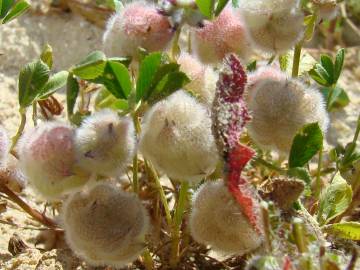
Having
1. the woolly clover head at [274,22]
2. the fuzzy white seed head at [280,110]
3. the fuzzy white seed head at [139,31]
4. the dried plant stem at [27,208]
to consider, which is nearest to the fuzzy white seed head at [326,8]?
the woolly clover head at [274,22]

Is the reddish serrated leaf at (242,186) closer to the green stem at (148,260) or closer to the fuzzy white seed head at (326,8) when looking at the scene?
the green stem at (148,260)

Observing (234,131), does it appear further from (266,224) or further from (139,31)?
(139,31)

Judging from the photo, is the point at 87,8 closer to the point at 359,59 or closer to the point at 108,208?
the point at 359,59

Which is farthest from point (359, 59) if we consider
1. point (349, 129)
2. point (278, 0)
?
point (278, 0)

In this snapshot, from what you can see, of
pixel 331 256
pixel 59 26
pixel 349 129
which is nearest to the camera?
pixel 331 256

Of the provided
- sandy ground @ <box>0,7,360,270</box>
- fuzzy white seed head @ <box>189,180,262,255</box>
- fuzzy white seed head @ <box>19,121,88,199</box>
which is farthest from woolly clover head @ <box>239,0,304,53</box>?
sandy ground @ <box>0,7,360,270</box>

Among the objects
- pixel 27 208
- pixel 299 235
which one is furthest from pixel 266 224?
pixel 27 208
